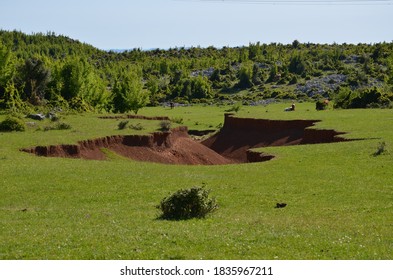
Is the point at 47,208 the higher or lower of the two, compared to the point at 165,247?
lower

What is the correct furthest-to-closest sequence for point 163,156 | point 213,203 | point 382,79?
point 382,79 → point 163,156 → point 213,203

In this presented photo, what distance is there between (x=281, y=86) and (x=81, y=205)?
5386 inches

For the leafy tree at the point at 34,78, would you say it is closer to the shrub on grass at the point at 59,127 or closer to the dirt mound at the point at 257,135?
the shrub on grass at the point at 59,127

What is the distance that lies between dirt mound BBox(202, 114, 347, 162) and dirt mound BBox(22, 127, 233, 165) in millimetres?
5379

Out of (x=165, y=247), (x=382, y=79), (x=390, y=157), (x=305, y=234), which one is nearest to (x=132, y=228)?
(x=165, y=247)

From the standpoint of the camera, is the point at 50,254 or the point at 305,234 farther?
the point at 305,234

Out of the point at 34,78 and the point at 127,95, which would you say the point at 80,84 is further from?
the point at 127,95

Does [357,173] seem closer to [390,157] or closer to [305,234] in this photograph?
[390,157]

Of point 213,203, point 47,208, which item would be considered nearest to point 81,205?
point 47,208

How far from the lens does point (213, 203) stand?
23.4 m

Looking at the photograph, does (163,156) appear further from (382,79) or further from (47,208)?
(382,79)

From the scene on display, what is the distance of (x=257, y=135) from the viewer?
→ 73.1 m

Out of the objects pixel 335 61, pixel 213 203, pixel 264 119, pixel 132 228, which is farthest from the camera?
pixel 335 61

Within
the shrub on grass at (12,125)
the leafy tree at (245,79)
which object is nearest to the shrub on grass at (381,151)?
the shrub on grass at (12,125)
